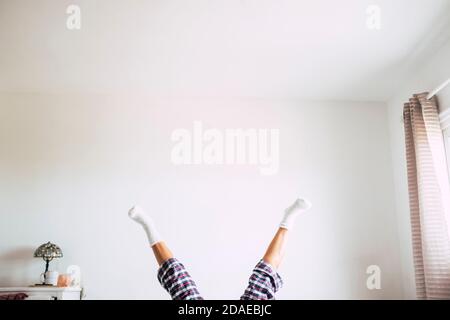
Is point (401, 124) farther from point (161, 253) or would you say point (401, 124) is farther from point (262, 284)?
point (161, 253)

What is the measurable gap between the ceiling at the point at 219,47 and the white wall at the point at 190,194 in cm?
20

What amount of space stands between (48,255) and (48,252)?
2 cm

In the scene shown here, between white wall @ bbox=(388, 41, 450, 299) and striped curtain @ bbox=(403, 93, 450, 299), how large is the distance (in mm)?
168

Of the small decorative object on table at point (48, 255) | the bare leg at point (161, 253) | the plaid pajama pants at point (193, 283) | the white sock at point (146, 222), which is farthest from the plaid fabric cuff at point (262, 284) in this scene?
the small decorative object on table at point (48, 255)

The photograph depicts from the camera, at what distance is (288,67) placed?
10.8ft

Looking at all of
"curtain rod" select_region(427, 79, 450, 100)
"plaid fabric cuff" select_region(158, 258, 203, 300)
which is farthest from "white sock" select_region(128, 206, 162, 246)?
"curtain rod" select_region(427, 79, 450, 100)

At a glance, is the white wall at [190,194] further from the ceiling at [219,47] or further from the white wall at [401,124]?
the ceiling at [219,47]

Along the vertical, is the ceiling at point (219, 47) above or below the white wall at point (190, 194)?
above

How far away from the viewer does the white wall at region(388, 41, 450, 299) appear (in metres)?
3.01

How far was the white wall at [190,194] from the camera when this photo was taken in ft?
11.0

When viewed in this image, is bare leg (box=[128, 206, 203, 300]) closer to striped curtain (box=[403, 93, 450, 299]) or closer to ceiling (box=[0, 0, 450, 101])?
ceiling (box=[0, 0, 450, 101])

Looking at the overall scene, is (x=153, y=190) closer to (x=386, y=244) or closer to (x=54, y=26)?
(x=54, y=26)
